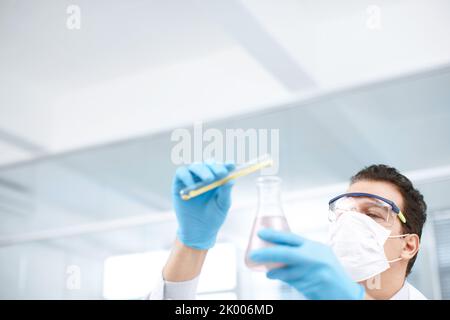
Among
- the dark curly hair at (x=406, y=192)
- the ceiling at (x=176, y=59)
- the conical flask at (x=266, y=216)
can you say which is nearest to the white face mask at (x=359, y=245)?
the dark curly hair at (x=406, y=192)

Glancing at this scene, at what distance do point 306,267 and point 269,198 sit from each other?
14cm

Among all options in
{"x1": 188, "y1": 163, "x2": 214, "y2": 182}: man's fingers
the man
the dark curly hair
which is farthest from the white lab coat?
the dark curly hair

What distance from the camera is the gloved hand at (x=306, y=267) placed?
85cm

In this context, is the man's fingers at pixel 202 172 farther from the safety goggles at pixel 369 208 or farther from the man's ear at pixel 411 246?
the man's ear at pixel 411 246

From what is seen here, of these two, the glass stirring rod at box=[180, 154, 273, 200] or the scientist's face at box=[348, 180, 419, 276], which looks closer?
the glass stirring rod at box=[180, 154, 273, 200]

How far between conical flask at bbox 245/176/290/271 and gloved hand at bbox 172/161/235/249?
75 millimetres

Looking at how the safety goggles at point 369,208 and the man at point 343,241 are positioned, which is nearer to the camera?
the man at point 343,241

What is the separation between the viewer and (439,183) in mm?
2236

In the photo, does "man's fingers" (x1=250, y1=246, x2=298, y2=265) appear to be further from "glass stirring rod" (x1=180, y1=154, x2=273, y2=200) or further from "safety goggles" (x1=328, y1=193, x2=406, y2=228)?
"safety goggles" (x1=328, y1=193, x2=406, y2=228)

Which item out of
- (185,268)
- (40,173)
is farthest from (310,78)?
(40,173)

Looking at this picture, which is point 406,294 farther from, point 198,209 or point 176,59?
point 176,59

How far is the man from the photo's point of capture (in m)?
0.89

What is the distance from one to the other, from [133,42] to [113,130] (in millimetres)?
533
